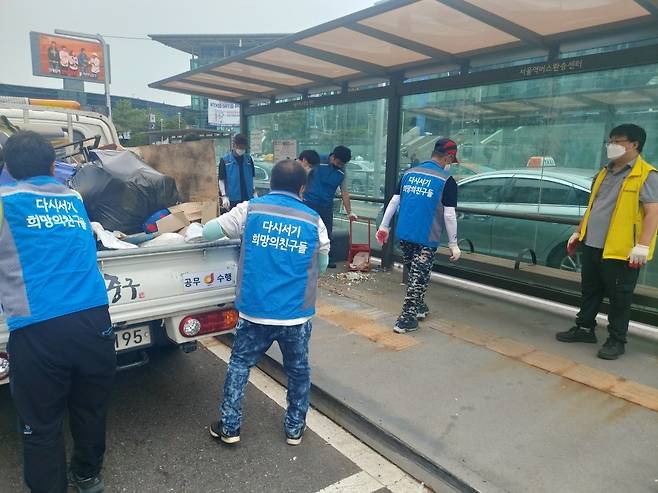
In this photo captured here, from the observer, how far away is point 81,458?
245 centimetres

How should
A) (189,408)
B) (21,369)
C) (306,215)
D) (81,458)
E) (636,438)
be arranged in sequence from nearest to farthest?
(21,369) → (81,458) → (306,215) → (636,438) → (189,408)

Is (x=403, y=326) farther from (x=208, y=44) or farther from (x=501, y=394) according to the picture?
(x=208, y=44)

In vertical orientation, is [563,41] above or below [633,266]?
above

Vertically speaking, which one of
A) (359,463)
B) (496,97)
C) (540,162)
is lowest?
(359,463)

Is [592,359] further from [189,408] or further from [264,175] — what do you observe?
[264,175]

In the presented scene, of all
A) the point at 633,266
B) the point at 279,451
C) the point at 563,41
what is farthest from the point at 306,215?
the point at 563,41

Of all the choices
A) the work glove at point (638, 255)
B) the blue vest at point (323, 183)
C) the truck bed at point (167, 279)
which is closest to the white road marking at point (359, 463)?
the truck bed at point (167, 279)

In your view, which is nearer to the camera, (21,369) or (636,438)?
(21,369)

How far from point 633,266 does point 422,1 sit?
9.01 feet

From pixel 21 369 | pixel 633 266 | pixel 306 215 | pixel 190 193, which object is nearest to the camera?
pixel 21 369

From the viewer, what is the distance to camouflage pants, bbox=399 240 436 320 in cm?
463

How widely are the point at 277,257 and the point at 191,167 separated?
2012 millimetres

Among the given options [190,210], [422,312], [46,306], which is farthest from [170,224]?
[422,312]

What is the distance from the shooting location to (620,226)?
3.94m
